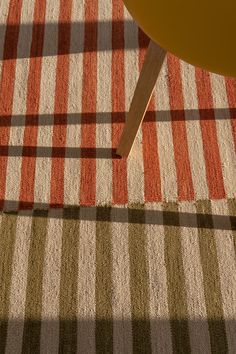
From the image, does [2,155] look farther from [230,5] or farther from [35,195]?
[230,5]

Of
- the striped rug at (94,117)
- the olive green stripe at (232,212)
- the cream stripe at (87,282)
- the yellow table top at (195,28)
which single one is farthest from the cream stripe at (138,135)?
the yellow table top at (195,28)

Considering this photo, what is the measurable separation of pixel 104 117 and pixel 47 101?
166 millimetres

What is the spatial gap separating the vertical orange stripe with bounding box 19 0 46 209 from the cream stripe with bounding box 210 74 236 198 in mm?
488

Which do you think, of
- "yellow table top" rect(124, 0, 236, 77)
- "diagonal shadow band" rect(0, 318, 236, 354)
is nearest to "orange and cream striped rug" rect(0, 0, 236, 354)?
"diagonal shadow band" rect(0, 318, 236, 354)

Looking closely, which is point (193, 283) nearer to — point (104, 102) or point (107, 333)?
point (107, 333)

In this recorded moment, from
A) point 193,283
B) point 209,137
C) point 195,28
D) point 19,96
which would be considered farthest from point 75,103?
point 195,28

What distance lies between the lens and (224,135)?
154 centimetres

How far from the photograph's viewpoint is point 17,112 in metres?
1.57

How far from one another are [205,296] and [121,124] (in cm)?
51

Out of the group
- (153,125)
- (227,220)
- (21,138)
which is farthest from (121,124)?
(227,220)

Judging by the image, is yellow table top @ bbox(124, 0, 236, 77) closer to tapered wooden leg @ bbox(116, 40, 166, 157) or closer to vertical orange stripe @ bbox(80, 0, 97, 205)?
tapered wooden leg @ bbox(116, 40, 166, 157)

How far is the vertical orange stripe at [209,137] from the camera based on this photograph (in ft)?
4.83

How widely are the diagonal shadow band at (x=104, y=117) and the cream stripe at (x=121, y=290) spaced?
276mm

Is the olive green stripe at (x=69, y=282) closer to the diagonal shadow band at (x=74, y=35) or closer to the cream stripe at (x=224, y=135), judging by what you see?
the cream stripe at (x=224, y=135)
